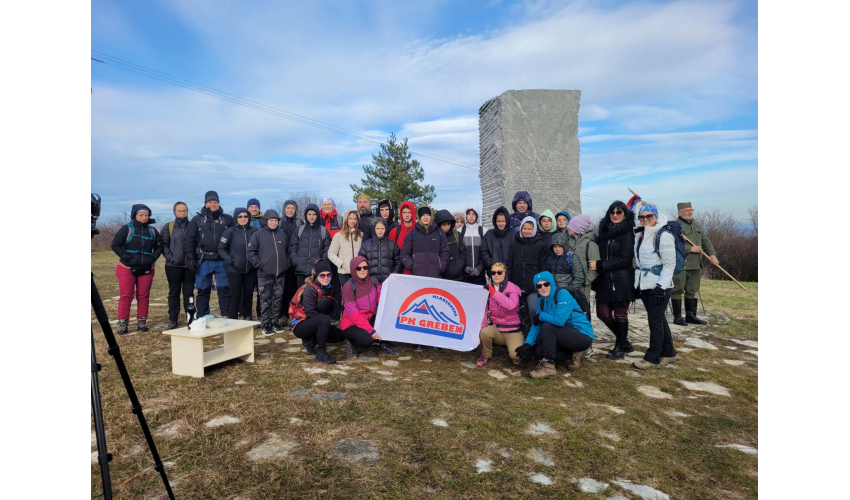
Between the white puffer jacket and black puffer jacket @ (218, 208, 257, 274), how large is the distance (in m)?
5.60

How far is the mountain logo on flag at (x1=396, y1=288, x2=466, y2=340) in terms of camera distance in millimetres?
5555

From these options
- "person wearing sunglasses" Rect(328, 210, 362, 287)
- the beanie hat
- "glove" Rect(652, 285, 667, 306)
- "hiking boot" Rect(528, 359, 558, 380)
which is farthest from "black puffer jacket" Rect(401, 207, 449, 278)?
"glove" Rect(652, 285, 667, 306)

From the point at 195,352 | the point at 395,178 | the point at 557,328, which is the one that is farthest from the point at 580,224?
the point at 395,178

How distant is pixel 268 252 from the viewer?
6.51 meters

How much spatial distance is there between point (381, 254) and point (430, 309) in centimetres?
108

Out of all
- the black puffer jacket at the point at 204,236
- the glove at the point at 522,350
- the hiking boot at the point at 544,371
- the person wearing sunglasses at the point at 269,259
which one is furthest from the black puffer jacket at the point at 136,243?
the hiking boot at the point at 544,371

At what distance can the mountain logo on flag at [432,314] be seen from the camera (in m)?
5.55

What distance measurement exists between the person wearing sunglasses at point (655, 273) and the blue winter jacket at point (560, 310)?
2.58ft

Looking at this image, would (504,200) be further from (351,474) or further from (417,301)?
(351,474)

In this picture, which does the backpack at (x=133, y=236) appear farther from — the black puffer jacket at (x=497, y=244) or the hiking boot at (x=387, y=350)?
the black puffer jacket at (x=497, y=244)
